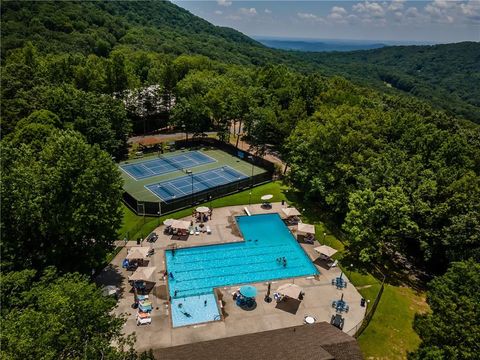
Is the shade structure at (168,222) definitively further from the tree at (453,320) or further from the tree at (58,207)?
the tree at (453,320)

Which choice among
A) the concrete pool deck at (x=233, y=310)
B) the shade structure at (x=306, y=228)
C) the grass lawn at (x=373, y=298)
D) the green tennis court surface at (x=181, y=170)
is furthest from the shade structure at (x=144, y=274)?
the shade structure at (x=306, y=228)

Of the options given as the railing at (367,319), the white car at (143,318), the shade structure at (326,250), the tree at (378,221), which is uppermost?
the tree at (378,221)

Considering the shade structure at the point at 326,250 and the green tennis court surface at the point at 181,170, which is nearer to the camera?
the shade structure at the point at 326,250

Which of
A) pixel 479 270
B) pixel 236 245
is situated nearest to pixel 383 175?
pixel 479 270

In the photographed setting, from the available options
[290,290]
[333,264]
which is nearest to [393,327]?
[333,264]

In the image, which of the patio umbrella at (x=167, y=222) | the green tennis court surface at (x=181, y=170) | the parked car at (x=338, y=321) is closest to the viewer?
→ the parked car at (x=338, y=321)

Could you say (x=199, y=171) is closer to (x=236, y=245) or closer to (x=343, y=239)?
(x=236, y=245)

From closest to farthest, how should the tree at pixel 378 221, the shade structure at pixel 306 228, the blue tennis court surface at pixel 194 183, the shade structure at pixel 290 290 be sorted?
1. the shade structure at pixel 290 290
2. the tree at pixel 378 221
3. the shade structure at pixel 306 228
4. the blue tennis court surface at pixel 194 183
